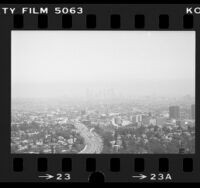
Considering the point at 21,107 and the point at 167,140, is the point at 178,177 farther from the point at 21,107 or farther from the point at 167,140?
the point at 21,107

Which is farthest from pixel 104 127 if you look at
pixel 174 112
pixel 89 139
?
pixel 174 112

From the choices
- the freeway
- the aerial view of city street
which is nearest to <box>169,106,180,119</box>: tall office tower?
the aerial view of city street

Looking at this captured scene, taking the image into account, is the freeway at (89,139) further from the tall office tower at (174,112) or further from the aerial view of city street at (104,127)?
the tall office tower at (174,112)

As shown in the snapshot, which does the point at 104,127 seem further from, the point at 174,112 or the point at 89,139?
the point at 174,112

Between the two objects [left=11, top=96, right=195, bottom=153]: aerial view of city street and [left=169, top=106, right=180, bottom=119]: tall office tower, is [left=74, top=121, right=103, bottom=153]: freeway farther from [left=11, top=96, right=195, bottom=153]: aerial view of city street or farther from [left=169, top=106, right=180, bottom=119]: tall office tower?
[left=169, top=106, right=180, bottom=119]: tall office tower

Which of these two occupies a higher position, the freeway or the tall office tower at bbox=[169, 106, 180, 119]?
the tall office tower at bbox=[169, 106, 180, 119]

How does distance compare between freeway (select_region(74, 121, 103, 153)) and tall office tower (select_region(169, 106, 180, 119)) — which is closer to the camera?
freeway (select_region(74, 121, 103, 153))
